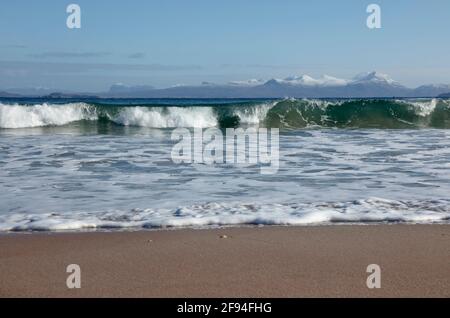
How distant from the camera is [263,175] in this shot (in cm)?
795

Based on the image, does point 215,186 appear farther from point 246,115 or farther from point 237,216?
point 246,115

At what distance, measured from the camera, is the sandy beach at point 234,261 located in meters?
3.28

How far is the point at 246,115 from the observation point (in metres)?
25.5

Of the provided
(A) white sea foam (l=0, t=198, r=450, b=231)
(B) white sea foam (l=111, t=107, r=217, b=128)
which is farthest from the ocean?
(B) white sea foam (l=111, t=107, r=217, b=128)

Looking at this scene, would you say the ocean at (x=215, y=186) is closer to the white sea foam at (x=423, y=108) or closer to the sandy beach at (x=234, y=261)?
the sandy beach at (x=234, y=261)

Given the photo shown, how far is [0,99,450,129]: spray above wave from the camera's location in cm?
2273

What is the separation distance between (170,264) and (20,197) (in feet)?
10.3

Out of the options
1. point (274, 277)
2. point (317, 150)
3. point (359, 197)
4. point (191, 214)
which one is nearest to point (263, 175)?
point (359, 197)

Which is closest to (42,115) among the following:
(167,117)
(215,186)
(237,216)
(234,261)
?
(167,117)

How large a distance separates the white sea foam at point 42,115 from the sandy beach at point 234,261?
1787 centimetres

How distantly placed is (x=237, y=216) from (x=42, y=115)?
62.1ft

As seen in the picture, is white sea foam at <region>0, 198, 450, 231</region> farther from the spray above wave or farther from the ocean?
the spray above wave
